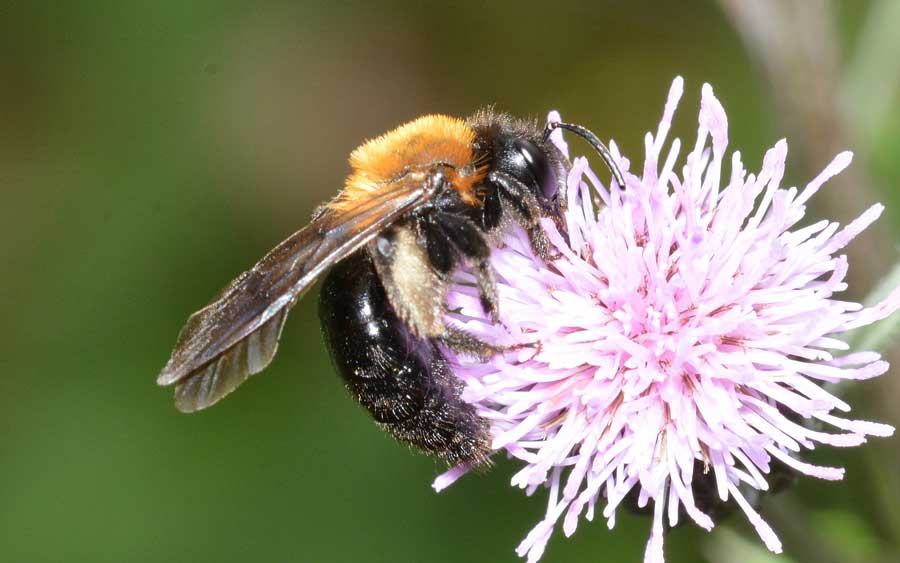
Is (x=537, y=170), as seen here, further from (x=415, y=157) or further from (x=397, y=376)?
(x=397, y=376)

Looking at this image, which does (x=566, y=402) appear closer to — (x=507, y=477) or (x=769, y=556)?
(x=769, y=556)

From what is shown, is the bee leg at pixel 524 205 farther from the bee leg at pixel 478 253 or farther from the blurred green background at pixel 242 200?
the blurred green background at pixel 242 200

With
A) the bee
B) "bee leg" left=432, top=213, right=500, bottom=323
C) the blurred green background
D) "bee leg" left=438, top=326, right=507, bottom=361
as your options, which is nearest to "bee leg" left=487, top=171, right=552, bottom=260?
the bee

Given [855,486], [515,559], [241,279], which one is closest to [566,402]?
[241,279]

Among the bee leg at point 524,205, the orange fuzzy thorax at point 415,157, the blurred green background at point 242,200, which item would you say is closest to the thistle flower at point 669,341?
the bee leg at point 524,205

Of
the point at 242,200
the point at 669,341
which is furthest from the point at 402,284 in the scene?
the point at 242,200

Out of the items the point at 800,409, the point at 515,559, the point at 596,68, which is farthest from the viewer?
the point at 596,68

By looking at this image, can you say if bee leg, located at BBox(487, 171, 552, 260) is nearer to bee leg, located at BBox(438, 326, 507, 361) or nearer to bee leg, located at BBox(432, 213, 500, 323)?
bee leg, located at BBox(432, 213, 500, 323)
